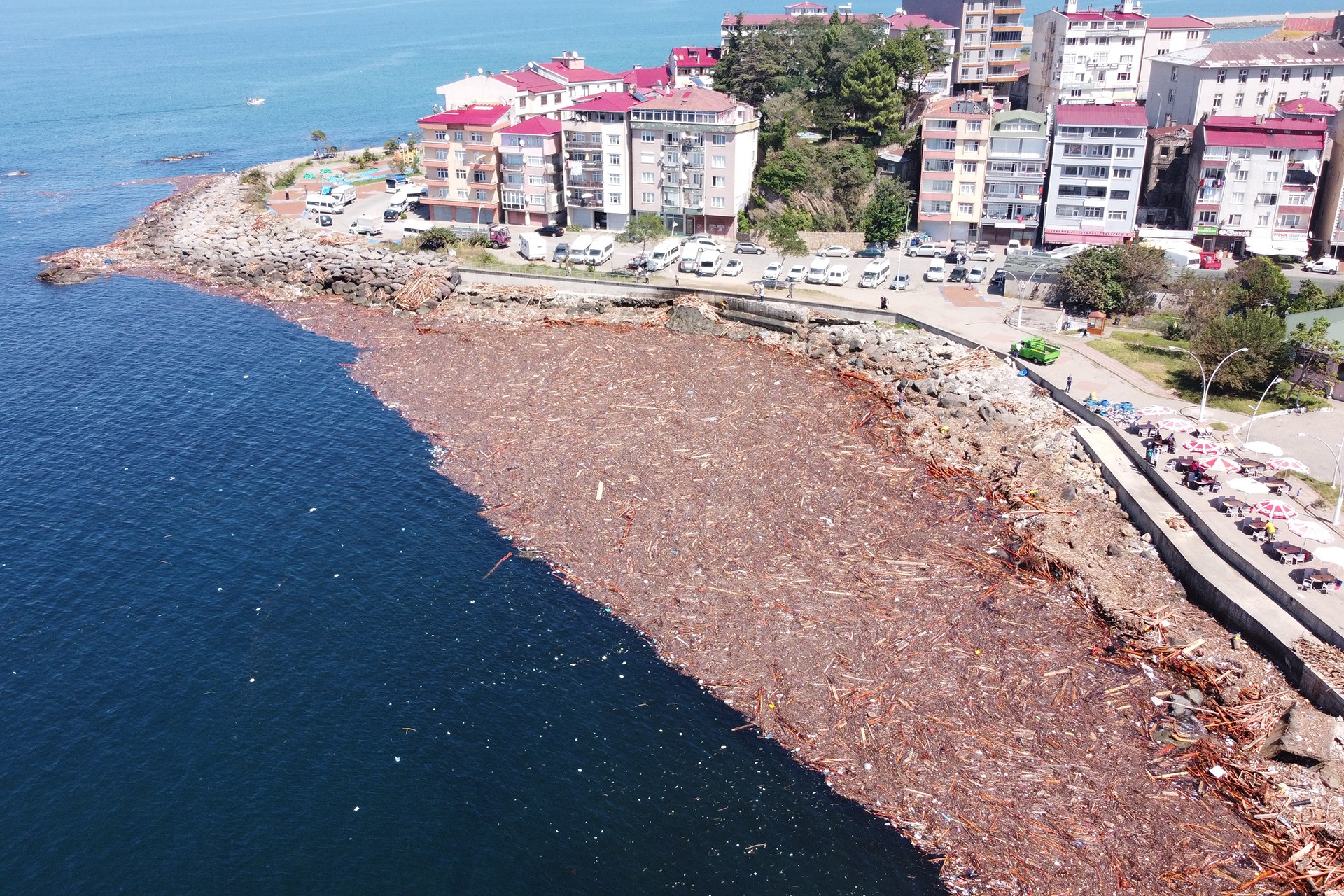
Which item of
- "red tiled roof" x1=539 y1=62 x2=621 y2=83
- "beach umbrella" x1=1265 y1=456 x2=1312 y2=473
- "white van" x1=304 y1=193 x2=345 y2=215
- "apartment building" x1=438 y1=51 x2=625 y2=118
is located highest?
"red tiled roof" x1=539 y1=62 x2=621 y2=83

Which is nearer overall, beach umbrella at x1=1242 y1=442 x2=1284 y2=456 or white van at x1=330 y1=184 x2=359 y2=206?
beach umbrella at x1=1242 y1=442 x2=1284 y2=456

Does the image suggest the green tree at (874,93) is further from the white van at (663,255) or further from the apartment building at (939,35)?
the white van at (663,255)

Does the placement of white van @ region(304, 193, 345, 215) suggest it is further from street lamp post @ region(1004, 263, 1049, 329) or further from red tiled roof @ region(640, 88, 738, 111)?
street lamp post @ region(1004, 263, 1049, 329)

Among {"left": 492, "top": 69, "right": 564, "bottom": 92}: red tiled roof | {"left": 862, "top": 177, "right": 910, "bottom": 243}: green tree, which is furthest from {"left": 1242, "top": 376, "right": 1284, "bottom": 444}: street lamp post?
{"left": 492, "top": 69, "right": 564, "bottom": 92}: red tiled roof

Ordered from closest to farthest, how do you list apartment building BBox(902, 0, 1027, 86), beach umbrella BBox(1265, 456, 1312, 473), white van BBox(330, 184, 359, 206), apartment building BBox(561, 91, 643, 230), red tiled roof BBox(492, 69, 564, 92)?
beach umbrella BBox(1265, 456, 1312, 473), apartment building BBox(561, 91, 643, 230), red tiled roof BBox(492, 69, 564, 92), white van BBox(330, 184, 359, 206), apartment building BBox(902, 0, 1027, 86)

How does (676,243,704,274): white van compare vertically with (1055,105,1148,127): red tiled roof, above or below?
below

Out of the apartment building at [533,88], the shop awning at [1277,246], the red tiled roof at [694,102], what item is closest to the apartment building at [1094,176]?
the shop awning at [1277,246]

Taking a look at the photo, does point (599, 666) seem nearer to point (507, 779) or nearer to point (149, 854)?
point (507, 779)
